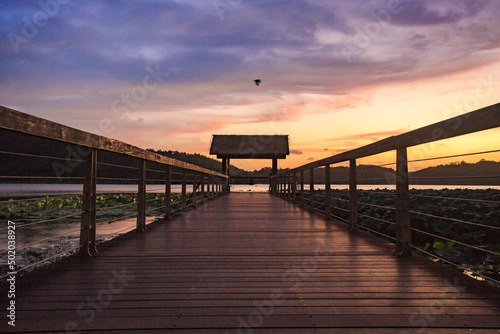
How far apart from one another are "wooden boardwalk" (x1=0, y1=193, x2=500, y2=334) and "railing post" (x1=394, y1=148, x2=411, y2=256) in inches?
6.8

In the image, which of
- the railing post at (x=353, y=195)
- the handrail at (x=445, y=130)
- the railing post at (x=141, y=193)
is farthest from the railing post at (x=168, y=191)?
the handrail at (x=445, y=130)

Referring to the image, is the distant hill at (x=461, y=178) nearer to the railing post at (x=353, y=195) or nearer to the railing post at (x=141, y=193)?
the railing post at (x=353, y=195)

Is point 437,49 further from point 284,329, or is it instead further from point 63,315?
point 63,315

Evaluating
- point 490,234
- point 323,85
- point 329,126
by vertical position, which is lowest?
point 490,234

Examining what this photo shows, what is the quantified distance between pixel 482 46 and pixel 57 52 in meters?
8.65

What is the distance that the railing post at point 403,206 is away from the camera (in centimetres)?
329

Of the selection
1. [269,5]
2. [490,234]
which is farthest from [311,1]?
[490,234]

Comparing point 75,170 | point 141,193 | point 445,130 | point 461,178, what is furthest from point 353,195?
point 75,170

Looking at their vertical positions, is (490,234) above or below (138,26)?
below

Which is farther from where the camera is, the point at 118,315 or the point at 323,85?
the point at 323,85

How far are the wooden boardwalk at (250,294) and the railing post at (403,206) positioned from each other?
17 cm

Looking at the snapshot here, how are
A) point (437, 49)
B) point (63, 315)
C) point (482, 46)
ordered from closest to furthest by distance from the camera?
1. point (63, 315)
2. point (482, 46)
3. point (437, 49)

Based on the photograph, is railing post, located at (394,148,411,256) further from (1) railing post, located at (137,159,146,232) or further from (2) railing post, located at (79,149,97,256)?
(1) railing post, located at (137,159,146,232)

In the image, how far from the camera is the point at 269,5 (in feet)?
25.1
